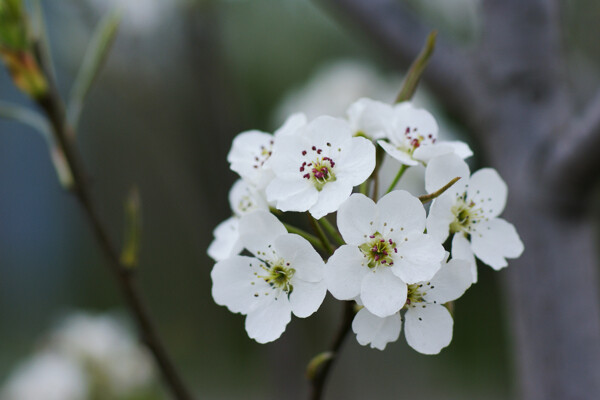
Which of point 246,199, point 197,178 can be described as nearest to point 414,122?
point 246,199

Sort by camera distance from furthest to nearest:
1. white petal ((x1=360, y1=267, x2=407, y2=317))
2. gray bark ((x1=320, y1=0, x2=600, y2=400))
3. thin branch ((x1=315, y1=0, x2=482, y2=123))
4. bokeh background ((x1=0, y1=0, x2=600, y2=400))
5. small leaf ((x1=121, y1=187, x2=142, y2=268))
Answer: bokeh background ((x1=0, y1=0, x2=600, y2=400))
thin branch ((x1=315, y1=0, x2=482, y2=123))
gray bark ((x1=320, y1=0, x2=600, y2=400))
small leaf ((x1=121, y1=187, x2=142, y2=268))
white petal ((x1=360, y1=267, x2=407, y2=317))

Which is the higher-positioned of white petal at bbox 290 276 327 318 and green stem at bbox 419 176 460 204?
green stem at bbox 419 176 460 204

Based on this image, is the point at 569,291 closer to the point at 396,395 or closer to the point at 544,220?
the point at 544,220

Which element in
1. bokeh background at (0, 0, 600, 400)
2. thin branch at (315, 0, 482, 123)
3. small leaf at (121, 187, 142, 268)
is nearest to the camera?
small leaf at (121, 187, 142, 268)

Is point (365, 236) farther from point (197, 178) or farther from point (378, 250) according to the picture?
point (197, 178)

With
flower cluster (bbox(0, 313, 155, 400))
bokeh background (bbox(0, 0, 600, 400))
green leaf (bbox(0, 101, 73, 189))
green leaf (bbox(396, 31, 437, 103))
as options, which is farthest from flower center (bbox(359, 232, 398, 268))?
flower cluster (bbox(0, 313, 155, 400))

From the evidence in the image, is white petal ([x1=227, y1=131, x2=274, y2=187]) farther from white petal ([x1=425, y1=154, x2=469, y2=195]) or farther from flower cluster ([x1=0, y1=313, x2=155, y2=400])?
flower cluster ([x1=0, y1=313, x2=155, y2=400])

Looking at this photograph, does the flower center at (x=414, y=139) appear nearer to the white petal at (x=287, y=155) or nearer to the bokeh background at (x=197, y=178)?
the white petal at (x=287, y=155)
